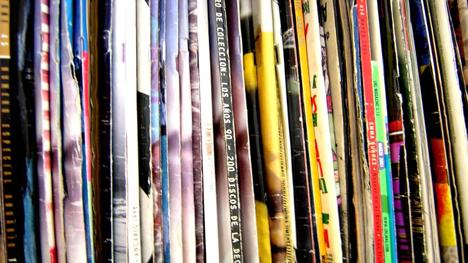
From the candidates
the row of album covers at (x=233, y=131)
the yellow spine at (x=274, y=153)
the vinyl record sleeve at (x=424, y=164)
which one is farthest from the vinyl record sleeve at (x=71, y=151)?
the vinyl record sleeve at (x=424, y=164)

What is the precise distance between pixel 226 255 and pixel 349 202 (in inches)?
7.7

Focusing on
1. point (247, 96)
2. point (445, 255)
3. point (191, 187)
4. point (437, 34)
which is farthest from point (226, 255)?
point (437, 34)

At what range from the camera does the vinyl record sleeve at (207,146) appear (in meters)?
0.44

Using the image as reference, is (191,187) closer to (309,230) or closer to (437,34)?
(309,230)

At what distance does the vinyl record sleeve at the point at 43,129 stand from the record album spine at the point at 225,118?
0.19 meters

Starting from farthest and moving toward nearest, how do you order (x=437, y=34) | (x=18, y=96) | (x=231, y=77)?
(x=437, y=34)
(x=231, y=77)
(x=18, y=96)

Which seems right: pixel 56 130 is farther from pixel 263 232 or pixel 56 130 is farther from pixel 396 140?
pixel 396 140

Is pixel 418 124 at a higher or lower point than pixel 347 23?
lower

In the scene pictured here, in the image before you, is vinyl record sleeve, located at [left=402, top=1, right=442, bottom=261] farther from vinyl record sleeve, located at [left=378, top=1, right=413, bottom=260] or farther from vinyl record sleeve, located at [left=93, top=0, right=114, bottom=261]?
vinyl record sleeve, located at [left=93, top=0, right=114, bottom=261]

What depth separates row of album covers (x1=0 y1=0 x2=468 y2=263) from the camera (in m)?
0.38

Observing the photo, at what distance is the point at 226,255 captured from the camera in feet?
1.50

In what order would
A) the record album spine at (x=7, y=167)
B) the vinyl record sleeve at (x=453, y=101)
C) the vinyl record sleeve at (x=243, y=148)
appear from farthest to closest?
the vinyl record sleeve at (x=453, y=101)
the vinyl record sleeve at (x=243, y=148)
the record album spine at (x=7, y=167)

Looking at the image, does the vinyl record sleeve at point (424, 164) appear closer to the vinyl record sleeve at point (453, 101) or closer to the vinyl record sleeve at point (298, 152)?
the vinyl record sleeve at point (453, 101)

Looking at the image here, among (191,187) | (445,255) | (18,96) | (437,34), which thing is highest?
(437,34)
